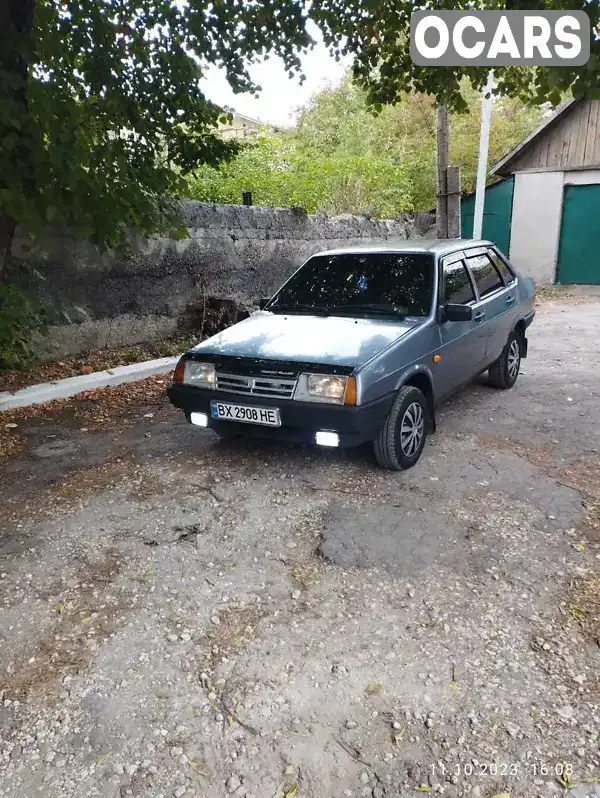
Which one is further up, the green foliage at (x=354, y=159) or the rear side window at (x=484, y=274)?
the green foliage at (x=354, y=159)

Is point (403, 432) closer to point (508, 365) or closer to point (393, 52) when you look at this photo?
point (508, 365)

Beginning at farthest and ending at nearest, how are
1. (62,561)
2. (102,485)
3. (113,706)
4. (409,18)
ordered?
(409,18)
(102,485)
(62,561)
(113,706)

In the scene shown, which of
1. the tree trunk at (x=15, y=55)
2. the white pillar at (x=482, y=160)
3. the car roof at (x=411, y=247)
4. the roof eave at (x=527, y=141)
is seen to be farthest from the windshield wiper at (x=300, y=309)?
the roof eave at (x=527, y=141)

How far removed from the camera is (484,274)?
221 inches

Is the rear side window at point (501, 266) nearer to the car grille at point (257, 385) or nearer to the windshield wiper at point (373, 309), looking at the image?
the windshield wiper at point (373, 309)

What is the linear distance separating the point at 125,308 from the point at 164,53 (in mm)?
3080

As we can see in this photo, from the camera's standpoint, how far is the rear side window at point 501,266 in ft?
19.5

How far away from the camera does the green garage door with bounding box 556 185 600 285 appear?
14.2 metres

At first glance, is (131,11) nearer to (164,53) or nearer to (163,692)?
(164,53)

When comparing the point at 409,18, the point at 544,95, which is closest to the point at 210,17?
the point at 409,18

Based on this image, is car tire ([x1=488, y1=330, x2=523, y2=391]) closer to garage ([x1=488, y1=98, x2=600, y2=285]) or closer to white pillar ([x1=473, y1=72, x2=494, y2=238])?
white pillar ([x1=473, y1=72, x2=494, y2=238])

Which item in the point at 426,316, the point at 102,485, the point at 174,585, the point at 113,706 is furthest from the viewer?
the point at 426,316

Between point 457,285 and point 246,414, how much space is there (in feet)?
7.22

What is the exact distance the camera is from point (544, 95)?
A: 15.4 feet
